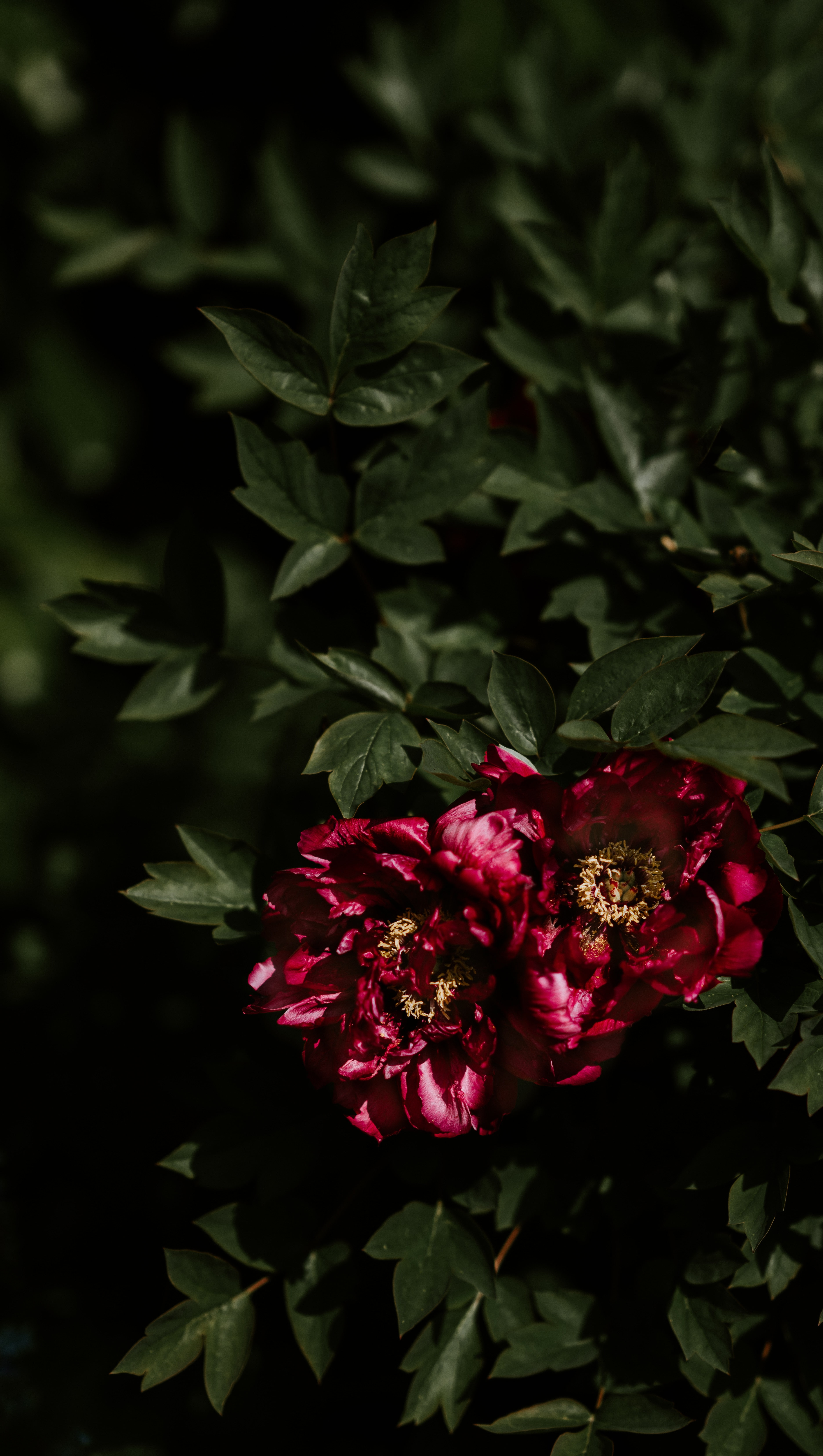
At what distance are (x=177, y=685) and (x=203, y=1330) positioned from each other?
69 centimetres

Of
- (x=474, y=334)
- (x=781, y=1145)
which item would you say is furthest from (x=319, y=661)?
(x=474, y=334)

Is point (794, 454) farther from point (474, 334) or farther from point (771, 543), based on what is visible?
point (474, 334)

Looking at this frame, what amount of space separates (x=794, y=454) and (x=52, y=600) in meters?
0.86

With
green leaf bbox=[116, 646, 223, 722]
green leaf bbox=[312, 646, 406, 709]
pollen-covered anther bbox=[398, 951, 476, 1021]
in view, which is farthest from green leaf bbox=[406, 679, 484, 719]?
green leaf bbox=[116, 646, 223, 722]

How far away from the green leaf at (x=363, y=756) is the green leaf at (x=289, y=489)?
221mm

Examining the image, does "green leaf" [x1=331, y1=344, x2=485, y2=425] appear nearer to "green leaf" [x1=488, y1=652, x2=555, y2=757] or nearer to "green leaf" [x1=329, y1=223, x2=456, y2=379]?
"green leaf" [x1=329, y1=223, x2=456, y2=379]

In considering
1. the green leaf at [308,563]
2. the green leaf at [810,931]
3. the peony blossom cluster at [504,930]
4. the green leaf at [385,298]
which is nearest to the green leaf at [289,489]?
the green leaf at [308,563]

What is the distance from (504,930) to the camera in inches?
30.5

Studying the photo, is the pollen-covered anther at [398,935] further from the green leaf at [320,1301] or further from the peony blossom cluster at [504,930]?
the green leaf at [320,1301]

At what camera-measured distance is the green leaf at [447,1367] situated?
0.92 m

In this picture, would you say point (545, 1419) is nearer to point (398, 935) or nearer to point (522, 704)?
point (398, 935)

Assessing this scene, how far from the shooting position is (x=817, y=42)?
5.36 feet

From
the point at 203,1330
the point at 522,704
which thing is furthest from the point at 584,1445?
the point at 522,704

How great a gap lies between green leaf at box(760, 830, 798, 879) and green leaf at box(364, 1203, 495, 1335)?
465 mm
